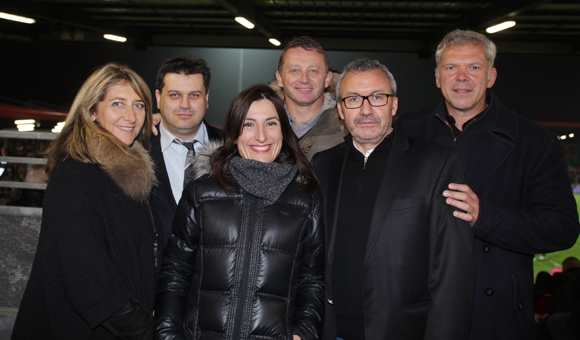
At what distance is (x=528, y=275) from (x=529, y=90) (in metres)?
8.51

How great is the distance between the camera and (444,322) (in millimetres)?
1553

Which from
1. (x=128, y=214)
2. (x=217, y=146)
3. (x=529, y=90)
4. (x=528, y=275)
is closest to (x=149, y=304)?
(x=128, y=214)

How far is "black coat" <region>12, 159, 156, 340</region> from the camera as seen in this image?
1505 millimetres

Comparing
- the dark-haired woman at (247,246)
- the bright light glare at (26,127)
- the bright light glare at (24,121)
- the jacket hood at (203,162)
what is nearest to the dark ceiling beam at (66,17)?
the bright light glare at (24,121)

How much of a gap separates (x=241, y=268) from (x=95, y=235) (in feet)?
2.04

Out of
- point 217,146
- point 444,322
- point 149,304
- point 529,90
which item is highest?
point 529,90

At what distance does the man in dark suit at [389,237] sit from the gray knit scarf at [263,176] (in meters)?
0.28

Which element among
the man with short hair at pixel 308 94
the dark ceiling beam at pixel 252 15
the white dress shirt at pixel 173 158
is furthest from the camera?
the dark ceiling beam at pixel 252 15

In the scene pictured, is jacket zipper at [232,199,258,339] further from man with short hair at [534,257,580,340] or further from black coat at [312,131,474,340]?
man with short hair at [534,257,580,340]

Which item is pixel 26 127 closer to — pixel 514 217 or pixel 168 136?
pixel 168 136

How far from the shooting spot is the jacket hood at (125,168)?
1.70 m

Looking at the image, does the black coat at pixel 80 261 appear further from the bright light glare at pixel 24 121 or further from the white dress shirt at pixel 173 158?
the bright light glare at pixel 24 121

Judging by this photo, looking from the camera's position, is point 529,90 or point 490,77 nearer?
point 490,77

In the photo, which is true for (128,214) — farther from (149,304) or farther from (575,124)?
(575,124)
